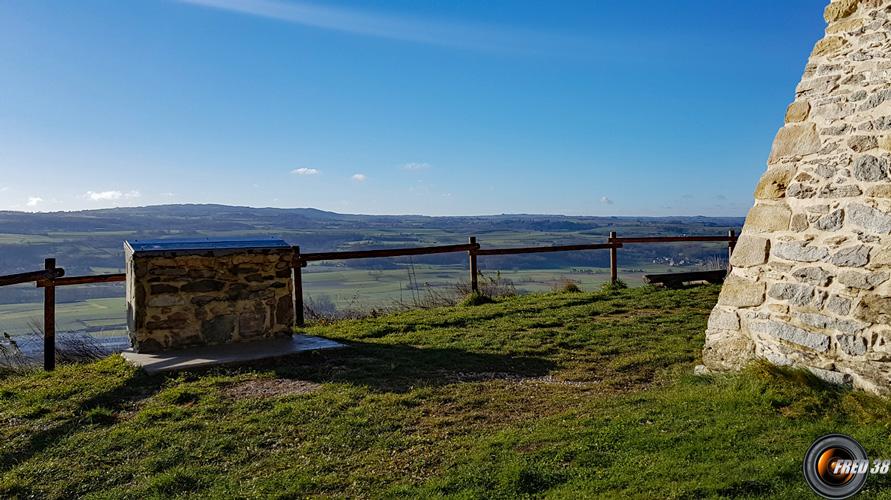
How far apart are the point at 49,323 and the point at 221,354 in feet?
6.61

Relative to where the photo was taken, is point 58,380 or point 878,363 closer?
point 878,363

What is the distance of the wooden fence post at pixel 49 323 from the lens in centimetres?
695

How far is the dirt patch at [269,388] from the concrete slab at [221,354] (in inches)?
26.2

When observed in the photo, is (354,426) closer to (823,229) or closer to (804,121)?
(823,229)

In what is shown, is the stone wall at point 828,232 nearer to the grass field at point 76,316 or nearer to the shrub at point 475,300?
the shrub at point 475,300

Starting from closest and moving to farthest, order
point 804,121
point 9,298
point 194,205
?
1. point 804,121
2. point 9,298
3. point 194,205

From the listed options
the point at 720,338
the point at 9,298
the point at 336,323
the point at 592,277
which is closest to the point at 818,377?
the point at 720,338

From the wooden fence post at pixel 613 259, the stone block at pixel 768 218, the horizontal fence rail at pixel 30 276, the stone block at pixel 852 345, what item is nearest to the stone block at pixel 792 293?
the stone block at pixel 852 345

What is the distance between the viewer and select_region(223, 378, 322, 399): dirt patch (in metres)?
5.47

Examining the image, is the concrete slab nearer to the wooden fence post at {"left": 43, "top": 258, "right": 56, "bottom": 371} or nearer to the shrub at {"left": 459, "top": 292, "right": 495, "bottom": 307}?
the wooden fence post at {"left": 43, "top": 258, "right": 56, "bottom": 371}

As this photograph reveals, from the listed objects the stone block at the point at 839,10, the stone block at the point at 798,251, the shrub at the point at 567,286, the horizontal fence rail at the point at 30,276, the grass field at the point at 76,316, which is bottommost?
the grass field at the point at 76,316

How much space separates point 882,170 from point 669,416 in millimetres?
2339

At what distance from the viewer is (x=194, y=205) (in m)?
38.8

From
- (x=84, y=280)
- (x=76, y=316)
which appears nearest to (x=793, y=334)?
(x=84, y=280)
